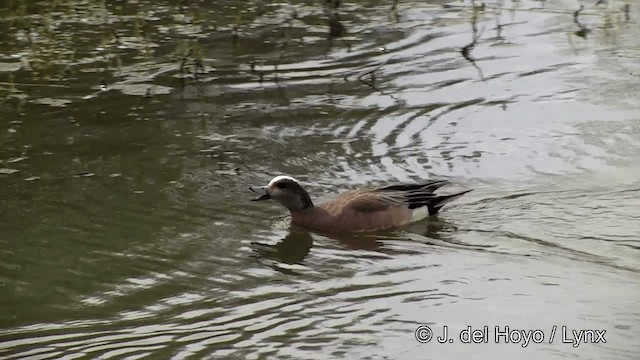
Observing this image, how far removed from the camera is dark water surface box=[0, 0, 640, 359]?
20.4ft

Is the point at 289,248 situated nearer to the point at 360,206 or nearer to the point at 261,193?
the point at 360,206

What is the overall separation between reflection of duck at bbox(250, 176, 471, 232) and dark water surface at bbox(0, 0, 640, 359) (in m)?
0.11

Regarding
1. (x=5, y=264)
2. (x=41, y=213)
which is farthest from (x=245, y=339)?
(x=41, y=213)

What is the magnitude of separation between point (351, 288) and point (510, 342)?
1141 mm

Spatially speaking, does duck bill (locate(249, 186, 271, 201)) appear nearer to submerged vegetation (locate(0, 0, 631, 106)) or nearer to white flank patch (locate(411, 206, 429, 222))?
white flank patch (locate(411, 206, 429, 222))

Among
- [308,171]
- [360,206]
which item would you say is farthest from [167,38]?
[360,206]

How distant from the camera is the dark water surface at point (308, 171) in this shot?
6.23 metres

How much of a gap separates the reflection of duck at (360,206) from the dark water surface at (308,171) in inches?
4.3

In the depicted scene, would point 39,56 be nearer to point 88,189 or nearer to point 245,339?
point 88,189

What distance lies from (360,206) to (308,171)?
1164mm

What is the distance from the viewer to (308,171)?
29.0ft

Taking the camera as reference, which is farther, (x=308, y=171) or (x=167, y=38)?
(x=167, y=38)

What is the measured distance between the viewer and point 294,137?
9578 millimetres

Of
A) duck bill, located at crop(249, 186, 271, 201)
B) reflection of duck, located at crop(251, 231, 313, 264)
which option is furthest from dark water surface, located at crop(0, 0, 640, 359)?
duck bill, located at crop(249, 186, 271, 201)
